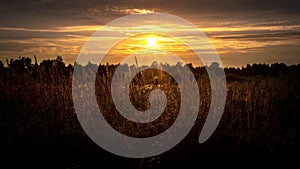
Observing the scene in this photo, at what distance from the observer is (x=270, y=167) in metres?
5.72

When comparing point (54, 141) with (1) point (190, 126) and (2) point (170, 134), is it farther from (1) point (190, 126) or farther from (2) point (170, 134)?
(1) point (190, 126)

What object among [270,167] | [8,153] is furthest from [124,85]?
[270,167]

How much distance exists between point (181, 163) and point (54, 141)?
2.38m

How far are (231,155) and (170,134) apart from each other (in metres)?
1.19

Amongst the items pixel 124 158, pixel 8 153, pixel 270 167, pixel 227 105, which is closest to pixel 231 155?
pixel 270 167

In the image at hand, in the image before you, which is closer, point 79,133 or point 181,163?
point 181,163

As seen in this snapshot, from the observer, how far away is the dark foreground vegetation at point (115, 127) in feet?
19.8

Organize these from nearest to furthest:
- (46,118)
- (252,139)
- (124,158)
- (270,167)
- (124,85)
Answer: (270,167) → (124,158) → (252,139) → (46,118) → (124,85)

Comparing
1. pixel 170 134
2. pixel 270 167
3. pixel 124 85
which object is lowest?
pixel 270 167

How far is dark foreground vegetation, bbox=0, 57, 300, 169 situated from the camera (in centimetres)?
604

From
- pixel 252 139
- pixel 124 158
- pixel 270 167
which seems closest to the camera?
pixel 270 167

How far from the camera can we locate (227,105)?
8.45m

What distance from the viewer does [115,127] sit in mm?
7164

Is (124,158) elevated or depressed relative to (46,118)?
depressed
